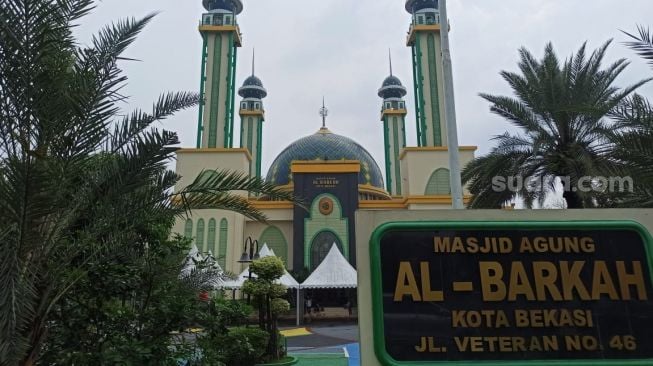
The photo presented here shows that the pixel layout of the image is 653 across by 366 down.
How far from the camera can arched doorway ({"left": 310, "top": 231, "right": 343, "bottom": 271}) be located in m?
29.4

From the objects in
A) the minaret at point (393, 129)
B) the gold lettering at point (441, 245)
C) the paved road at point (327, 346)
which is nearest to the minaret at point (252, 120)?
the minaret at point (393, 129)

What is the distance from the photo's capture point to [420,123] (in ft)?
106

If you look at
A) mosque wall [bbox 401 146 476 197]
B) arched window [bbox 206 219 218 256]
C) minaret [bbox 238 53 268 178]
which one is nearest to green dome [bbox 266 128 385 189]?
minaret [bbox 238 53 268 178]

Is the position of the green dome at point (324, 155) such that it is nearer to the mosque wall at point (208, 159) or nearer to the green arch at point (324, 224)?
the mosque wall at point (208, 159)

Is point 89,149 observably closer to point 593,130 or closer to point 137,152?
point 137,152

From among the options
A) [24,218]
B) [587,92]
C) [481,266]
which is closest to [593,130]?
[587,92]

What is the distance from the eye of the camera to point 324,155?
3784cm

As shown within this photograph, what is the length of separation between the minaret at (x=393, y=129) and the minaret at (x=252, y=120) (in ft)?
35.9

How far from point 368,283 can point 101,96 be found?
A: 305cm

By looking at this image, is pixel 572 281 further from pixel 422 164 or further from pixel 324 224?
pixel 422 164

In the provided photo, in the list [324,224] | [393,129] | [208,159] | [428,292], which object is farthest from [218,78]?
[428,292]

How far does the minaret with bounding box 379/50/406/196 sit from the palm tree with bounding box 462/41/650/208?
26821mm

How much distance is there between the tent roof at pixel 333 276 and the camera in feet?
71.4

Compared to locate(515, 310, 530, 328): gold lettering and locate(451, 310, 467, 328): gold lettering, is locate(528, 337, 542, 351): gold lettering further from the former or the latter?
locate(451, 310, 467, 328): gold lettering
